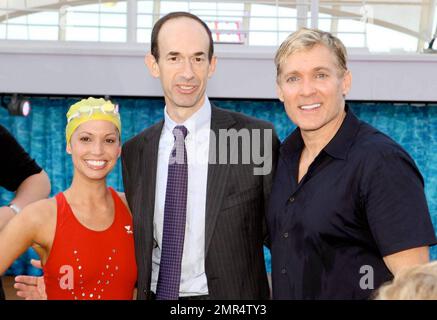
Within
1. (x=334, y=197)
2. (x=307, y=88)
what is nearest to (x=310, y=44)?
(x=307, y=88)

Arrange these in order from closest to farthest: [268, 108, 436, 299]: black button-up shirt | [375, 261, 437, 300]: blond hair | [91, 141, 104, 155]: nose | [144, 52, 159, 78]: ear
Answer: [375, 261, 437, 300]: blond hair
[268, 108, 436, 299]: black button-up shirt
[91, 141, 104, 155]: nose
[144, 52, 159, 78]: ear

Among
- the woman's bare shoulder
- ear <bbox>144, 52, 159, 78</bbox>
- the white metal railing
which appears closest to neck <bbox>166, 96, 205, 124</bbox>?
ear <bbox>144, 52, 159, 78</bbox>

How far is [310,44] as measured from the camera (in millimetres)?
1896

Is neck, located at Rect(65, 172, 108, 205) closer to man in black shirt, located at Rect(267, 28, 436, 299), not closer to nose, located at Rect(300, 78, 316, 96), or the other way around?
man in black shirt, located at Rect(267, 28, 436, 299)

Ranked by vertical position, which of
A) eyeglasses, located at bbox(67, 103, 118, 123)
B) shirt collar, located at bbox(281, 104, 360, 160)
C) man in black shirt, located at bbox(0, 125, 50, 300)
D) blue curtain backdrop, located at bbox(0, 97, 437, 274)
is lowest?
shirt collar, located at bbox(281, 104, 360, 160)

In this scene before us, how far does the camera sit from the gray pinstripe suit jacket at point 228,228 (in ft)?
6.86

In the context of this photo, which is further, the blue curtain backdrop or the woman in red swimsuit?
the blue curtain backdrop

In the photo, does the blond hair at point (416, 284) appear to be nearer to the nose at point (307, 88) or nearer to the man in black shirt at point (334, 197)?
the man in black shirt at point (334, 197)

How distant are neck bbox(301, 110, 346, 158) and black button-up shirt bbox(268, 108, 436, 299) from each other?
3cm

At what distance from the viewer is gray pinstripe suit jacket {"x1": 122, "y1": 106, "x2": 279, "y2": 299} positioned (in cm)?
209

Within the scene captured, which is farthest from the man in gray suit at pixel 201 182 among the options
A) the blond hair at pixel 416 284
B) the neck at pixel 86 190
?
the blond hair at pixel 416 284

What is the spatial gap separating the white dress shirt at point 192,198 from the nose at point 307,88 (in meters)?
0.40

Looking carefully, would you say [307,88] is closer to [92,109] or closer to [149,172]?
[149,172]

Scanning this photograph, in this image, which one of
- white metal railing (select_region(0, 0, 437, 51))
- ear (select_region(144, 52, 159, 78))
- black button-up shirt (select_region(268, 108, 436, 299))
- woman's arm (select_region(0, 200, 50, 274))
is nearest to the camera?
black button-up shirt (select_region(268, 108, 436, 299))
